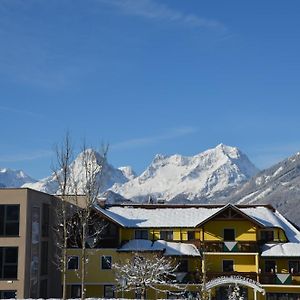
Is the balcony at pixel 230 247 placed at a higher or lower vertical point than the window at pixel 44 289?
higher

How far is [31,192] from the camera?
51906mm

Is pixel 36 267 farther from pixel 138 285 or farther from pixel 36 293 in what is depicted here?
pixel 138 285

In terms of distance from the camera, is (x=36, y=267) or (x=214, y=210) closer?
(x=36, y=267)

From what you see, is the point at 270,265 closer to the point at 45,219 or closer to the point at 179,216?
the point at 179,216

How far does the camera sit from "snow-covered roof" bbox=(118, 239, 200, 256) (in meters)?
55.3

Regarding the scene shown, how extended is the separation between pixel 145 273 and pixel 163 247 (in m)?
4.69

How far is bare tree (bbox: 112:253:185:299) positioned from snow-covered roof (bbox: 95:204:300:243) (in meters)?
4.26

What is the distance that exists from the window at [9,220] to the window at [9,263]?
4.26ft

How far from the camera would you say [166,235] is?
58156mm

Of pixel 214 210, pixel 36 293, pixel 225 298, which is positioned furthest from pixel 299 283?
pixel 36 293

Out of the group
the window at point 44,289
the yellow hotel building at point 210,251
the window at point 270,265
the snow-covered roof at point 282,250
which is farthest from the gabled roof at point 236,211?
the window at point 44,289

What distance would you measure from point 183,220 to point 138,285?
8374mm

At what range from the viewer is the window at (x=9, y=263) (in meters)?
50.6

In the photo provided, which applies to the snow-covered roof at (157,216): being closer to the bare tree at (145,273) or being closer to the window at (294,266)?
the bare tree at (145,273)
